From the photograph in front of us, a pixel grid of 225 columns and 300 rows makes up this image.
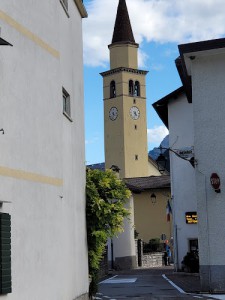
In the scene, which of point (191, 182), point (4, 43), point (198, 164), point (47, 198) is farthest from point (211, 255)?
point (191, 182)

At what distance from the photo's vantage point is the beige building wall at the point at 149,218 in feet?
205

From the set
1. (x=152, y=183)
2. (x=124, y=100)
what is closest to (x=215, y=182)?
(x=152, y=183)

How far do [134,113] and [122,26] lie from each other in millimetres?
13518

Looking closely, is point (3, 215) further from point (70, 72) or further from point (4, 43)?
point (70, 72)

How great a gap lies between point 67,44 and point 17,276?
263 inches

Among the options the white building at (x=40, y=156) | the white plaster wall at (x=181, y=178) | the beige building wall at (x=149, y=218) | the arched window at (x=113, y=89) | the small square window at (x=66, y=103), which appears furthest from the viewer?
the arched window at (x=113, y=89)

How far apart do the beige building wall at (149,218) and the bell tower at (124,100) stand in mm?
32320

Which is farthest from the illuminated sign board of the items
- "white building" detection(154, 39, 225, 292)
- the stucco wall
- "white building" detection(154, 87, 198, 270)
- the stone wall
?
the stucco wall

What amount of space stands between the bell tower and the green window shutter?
84766 mm

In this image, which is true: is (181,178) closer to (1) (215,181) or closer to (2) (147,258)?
(1) (215,181)

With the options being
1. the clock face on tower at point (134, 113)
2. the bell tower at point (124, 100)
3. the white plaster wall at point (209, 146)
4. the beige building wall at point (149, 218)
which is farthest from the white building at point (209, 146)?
the clock face on tower at point (134, 113)

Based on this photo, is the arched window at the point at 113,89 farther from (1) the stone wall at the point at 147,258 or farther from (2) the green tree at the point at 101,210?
(2) the green tree at the point at 101,210

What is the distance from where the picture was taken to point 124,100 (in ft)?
327

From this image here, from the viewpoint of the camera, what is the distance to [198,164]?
20156 millimetres
